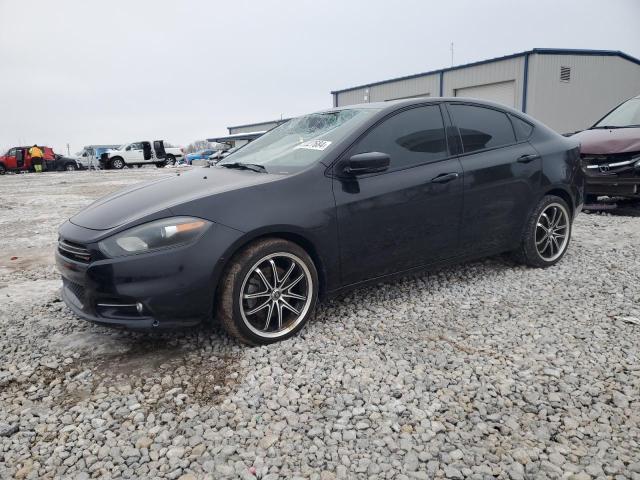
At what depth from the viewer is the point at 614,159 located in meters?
6.89

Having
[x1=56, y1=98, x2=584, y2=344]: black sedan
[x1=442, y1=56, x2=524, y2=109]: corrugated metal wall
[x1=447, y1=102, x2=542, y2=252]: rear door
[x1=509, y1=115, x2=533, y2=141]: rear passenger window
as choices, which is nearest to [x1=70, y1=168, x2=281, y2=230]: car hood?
[x1=56, y1=98, x2=584, y2=344]: black sedan

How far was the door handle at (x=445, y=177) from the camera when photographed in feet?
11.9

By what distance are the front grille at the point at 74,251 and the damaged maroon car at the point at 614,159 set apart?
6790 mm

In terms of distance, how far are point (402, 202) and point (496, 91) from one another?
21.0 m

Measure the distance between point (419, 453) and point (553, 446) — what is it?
603 mm

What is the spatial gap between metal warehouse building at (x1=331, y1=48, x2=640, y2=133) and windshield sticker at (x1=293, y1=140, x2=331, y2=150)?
19.8 metres

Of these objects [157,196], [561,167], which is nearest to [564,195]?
[561,167]

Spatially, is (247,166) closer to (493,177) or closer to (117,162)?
(493,177)

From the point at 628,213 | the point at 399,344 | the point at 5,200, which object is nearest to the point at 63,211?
the point at 5,200

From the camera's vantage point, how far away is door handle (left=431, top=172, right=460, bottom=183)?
3621 millimetres

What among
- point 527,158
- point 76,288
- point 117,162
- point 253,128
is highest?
point 253,128

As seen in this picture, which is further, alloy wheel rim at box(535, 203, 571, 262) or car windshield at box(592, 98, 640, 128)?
car windshield at box(592, 98, 640, 128)

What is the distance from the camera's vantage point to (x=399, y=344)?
3.07 meters

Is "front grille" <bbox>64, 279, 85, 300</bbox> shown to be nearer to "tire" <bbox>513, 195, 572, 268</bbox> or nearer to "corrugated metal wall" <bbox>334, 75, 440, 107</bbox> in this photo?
"tire" <bbox>513, 195, 572, 268</bbox>
